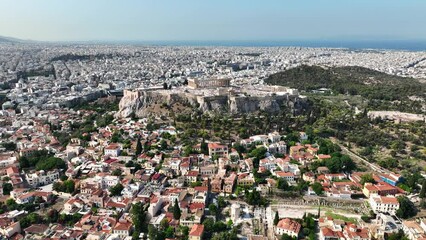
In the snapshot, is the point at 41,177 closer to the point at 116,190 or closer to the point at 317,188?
the point at 116,190

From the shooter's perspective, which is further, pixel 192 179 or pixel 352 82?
pixel 352 82

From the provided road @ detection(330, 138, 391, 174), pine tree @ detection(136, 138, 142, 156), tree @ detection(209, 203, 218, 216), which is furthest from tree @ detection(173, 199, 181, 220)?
road @ detection(330, 138, 391, 174)

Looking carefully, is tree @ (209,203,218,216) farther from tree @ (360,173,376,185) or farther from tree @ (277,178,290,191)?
tree @ (360,173,376,185)

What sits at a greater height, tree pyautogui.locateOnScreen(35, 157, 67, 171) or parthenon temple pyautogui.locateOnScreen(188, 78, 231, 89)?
parthenon temple pyautogui.locateOnScreen(188, 78, 231, 89)

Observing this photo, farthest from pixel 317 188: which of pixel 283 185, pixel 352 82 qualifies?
pixel 352 82

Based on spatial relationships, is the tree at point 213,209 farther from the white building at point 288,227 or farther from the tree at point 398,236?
the tree at point 398,236

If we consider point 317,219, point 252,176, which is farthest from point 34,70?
point 317,219
